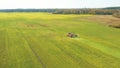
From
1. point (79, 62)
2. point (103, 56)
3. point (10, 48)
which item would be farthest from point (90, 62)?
point (10, 48)

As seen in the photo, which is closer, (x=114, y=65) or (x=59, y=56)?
(x=114, y=65)

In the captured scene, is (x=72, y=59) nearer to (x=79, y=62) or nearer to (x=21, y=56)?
(x=79, y=62)

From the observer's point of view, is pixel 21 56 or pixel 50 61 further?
pixel 21 56

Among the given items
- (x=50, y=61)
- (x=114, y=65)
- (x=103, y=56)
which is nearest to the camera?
(x=114, y=65)

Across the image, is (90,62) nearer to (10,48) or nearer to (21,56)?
(21,56)

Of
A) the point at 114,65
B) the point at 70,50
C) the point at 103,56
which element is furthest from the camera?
the point at 70,50

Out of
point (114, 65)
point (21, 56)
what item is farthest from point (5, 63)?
point (114, 65)

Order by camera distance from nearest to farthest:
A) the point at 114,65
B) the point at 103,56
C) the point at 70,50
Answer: the point at 114,65 < the point at 103,56 < the point at 70,50

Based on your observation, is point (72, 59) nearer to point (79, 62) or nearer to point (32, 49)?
point (79, 62)
